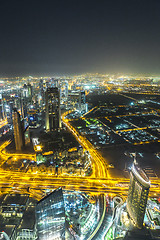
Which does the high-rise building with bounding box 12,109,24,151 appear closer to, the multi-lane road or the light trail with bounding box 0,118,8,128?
the multi-lane road

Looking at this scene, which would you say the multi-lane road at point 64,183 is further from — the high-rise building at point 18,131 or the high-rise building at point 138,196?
the high-rise building at point 18,131

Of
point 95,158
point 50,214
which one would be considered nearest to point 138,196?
point 50,214

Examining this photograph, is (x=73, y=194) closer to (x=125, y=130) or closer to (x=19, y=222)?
(x=19, y=222)

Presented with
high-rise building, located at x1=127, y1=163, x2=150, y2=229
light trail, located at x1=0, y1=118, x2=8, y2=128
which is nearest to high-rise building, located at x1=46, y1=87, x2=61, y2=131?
light trail, located at x1=0, y1=118, x2=8, y2=128

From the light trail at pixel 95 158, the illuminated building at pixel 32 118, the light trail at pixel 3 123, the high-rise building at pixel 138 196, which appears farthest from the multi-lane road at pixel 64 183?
the light trail at pixel 3 123

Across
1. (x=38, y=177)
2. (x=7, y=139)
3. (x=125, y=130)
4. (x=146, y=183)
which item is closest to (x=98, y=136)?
(x=125, y=130)
